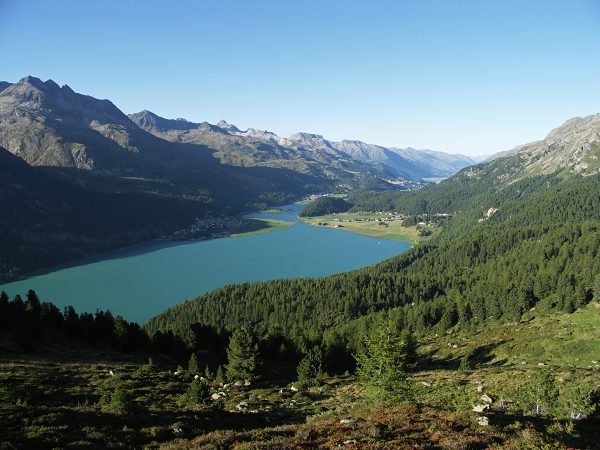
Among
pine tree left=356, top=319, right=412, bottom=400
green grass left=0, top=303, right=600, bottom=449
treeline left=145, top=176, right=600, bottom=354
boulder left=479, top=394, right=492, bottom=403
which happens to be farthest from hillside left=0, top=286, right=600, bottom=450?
treeline left=145, top=176, right=600, bottom=354

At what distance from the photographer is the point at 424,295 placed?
143m

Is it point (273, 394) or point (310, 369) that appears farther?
point (310, 369)

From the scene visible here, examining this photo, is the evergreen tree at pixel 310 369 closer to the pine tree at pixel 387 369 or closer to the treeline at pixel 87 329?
the pine tree at pixel 387 369

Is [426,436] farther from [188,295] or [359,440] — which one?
[188,295]

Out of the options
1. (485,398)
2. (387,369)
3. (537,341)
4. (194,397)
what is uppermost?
(387,369)

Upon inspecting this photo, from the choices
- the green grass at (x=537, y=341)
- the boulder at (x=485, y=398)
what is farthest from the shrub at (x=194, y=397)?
the green grass at (x=537, y=341)

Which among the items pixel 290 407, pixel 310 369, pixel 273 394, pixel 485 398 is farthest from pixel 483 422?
pixel 310 369

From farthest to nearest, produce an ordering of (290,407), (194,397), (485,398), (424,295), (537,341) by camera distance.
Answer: (424,295) → (537,341) → (290,407) → (485,398) → (194,397)

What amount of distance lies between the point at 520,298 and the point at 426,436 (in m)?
90.1

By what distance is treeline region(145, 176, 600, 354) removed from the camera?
9681cm

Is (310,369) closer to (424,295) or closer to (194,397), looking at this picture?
(194,397)

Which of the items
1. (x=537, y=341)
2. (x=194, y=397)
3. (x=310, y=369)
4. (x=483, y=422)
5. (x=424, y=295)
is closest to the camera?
(x=483, y=422)

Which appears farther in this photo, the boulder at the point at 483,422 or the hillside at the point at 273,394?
the boulder at the point at 483,422

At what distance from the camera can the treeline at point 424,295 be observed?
9681 cm
